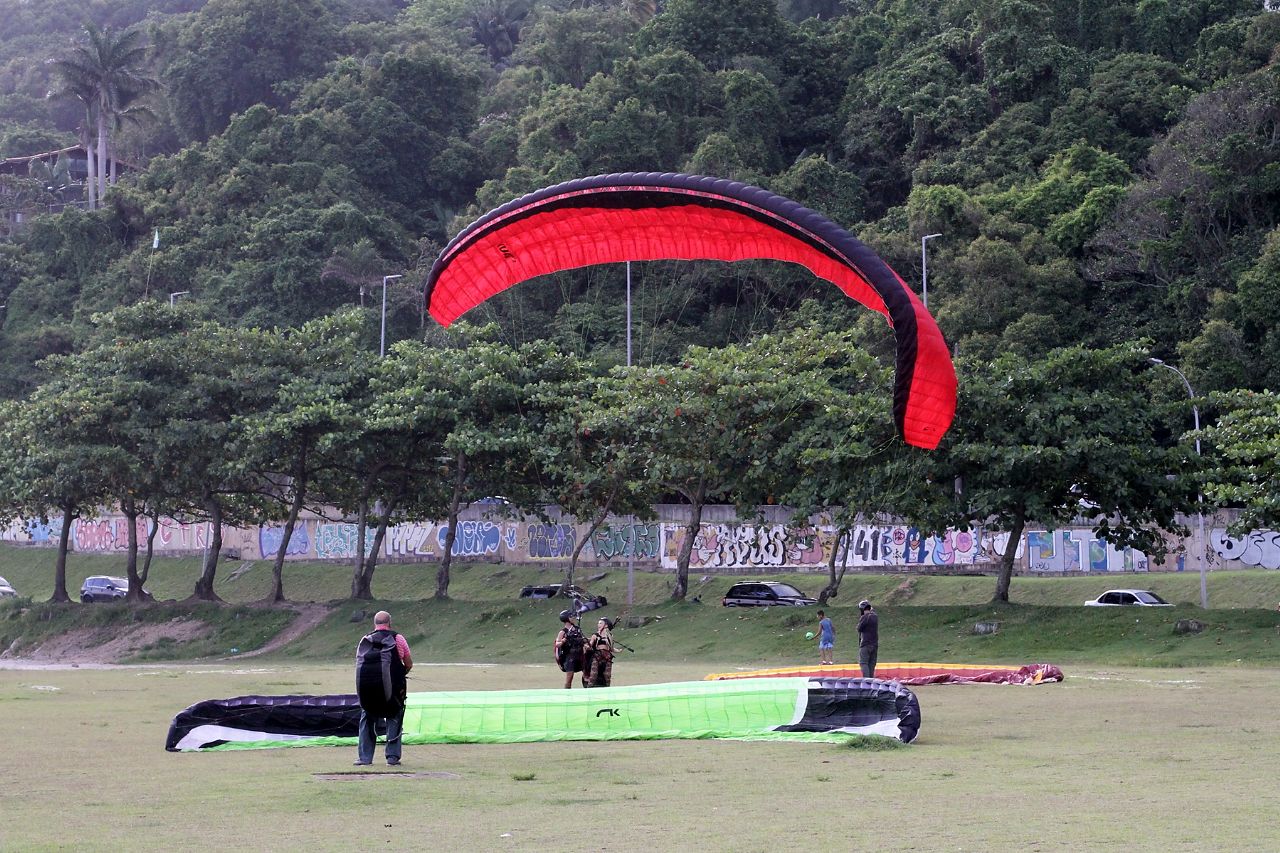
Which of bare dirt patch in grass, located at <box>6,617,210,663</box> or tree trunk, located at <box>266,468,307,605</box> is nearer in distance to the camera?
tree trunk, located at <box>266,468,307,605</box>

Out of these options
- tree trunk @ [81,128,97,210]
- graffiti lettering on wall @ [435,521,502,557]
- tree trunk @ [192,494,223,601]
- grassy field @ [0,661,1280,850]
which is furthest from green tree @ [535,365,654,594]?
tree trunk @ [81,128,97,210]

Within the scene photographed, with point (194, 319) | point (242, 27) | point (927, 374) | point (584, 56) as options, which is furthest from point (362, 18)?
point (927, 374)

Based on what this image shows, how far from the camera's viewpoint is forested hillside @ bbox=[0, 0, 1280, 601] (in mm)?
46875

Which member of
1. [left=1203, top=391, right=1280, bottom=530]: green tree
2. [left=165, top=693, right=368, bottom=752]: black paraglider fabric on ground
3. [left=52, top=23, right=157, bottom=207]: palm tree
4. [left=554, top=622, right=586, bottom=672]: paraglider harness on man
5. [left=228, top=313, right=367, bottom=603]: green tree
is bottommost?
[left=165, top=693, right=368, bottom=752]: black paraglider fabric on ground

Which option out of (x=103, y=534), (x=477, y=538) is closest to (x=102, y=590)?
(x=477, y=538)

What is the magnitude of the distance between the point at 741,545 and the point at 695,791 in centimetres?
4047

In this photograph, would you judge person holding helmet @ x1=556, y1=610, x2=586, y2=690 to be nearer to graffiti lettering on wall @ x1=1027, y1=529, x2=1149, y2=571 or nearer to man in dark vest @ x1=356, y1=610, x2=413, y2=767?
man in dark vest @ x1=356, y1=610, x2=413, y2=767

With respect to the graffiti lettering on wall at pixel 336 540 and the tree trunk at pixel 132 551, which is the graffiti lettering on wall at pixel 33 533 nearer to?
the graffiti lettering on wall at pixel 336 540

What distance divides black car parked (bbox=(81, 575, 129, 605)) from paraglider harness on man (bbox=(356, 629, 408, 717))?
46.3m

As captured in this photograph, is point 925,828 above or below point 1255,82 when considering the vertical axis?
below

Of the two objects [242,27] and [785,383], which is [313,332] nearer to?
A: [785,383]

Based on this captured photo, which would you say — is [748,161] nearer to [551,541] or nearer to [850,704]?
[551,541]

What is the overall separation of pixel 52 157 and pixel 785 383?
283ft

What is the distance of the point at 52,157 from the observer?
350 feet
